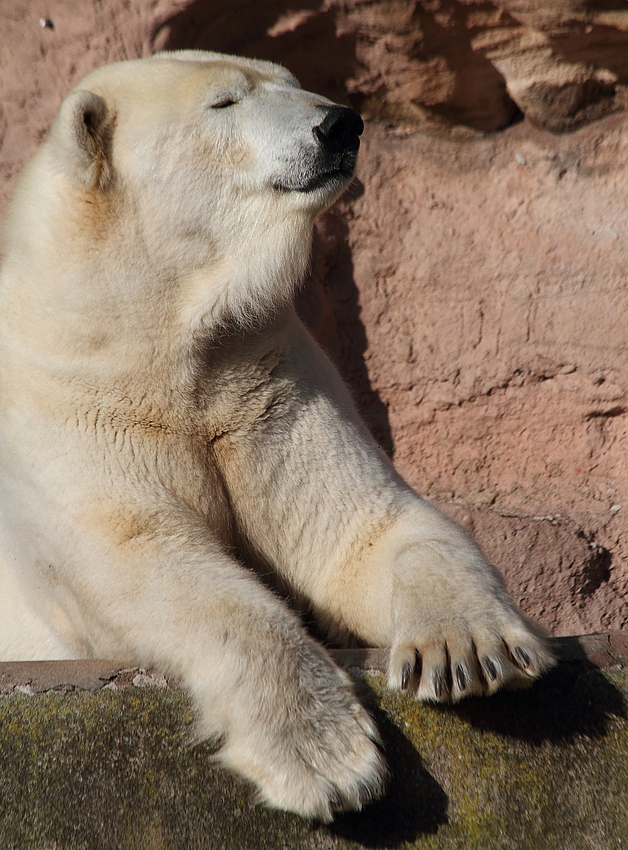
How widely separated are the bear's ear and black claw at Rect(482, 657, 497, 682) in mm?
1405

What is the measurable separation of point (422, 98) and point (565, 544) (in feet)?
6.93

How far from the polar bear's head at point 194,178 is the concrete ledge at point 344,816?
0.99 meters

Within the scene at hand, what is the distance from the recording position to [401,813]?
1458 mm

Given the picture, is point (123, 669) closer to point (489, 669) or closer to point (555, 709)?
point (489, 669)

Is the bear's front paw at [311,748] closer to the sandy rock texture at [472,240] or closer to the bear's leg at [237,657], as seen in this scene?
the bear's leg at [237,657]

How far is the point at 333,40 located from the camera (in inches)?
143

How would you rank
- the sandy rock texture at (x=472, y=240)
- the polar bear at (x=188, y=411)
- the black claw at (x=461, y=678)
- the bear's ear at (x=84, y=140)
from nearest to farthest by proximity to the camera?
the black claw at (x=461, y=678), the polar bear at (x=188, y=411), the bear's ear at (x=84, y=140), the sandy rock texture at (x=472, y=240)

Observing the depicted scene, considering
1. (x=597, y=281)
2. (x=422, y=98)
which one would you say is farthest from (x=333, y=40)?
(x=597, y=281)

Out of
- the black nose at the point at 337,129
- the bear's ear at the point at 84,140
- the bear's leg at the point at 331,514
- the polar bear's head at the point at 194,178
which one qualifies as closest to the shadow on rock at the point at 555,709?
the bear's leg at the point at 331,514

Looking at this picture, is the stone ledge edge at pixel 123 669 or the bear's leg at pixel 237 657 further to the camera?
the stone ledge edge at pixel 123 669

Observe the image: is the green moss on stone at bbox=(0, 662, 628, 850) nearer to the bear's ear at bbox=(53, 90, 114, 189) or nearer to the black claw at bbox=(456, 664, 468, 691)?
the black claw at bbox=(456, 664, 468, 691)

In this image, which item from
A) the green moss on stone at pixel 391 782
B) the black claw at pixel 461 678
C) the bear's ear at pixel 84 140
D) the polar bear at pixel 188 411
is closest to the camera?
the green moss on stone at pixel 391 782

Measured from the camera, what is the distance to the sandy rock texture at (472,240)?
3512 mm

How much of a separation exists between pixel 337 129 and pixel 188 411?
0.78 metres
